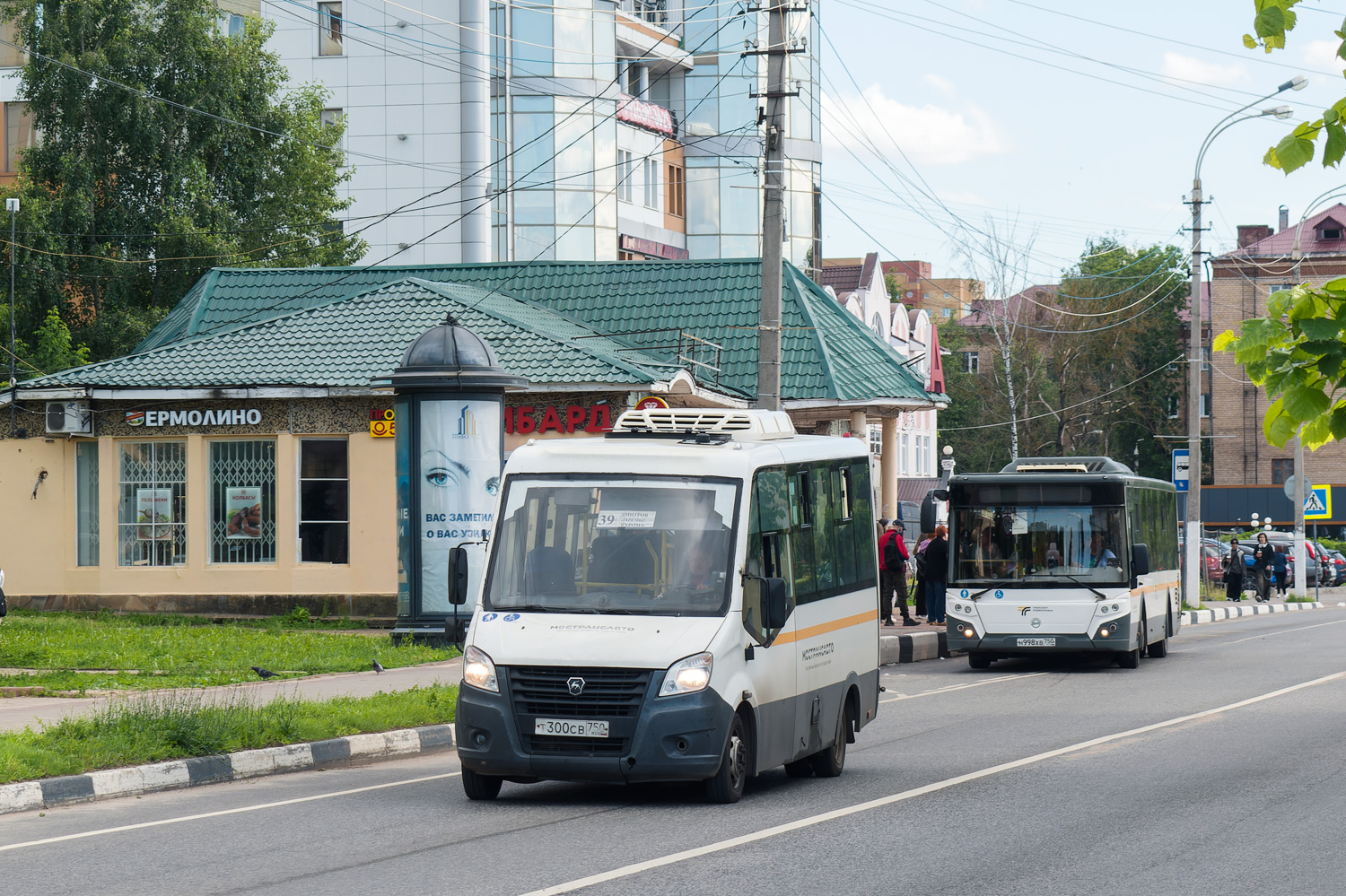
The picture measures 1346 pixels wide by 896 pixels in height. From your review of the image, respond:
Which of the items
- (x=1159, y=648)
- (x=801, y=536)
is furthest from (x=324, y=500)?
(x=801, y=536)

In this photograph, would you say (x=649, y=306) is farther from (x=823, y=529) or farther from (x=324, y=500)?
(x=823, y=529)

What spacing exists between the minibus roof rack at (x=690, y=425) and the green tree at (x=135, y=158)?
108 ft

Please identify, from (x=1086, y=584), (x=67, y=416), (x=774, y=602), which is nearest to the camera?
(x=774, y=602)

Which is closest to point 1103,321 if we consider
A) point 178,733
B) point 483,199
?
point 483,199

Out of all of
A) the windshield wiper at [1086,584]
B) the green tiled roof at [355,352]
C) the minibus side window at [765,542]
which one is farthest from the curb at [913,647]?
the minibus side window at [765,542]

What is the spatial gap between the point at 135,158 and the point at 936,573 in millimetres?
26575

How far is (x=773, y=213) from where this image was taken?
1994cm

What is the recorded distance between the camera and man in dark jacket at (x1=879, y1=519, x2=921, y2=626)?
26.0 metres

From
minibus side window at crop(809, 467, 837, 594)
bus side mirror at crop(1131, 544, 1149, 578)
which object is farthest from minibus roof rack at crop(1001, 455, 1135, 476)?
minibus side window at crop(809, 467, 837, 594)

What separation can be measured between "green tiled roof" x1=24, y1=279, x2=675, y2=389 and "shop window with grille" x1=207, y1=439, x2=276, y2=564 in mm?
1305

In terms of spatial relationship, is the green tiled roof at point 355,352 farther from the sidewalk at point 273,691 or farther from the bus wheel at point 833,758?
the bus wheel at point 833,758

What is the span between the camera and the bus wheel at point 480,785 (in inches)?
407

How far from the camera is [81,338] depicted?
145 feet

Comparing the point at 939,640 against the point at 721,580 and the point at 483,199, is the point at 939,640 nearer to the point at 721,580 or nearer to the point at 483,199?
the point at 721,580
